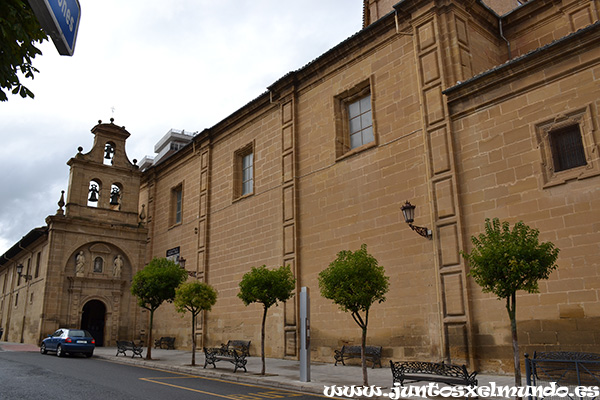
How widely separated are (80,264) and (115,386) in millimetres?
17687

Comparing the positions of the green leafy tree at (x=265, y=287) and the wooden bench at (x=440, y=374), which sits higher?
the green leafy tree at (x=265, y=287)

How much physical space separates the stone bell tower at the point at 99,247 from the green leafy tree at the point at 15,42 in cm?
2320

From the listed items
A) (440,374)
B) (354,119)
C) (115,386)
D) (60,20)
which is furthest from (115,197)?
(60,20)

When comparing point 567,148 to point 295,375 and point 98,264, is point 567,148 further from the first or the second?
point 98,264

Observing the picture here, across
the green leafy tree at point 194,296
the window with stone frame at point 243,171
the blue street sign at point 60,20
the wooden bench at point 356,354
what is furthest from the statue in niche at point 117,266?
the blue street sign at point 60,20

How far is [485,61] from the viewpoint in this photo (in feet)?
47.7

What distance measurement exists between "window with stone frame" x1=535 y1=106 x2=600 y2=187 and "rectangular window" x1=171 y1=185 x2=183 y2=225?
771 inches

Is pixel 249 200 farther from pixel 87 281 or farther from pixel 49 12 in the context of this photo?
pixel 49 12

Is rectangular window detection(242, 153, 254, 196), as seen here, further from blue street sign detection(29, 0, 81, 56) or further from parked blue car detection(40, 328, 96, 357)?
blue street sign detection(29, 0, 81, 56)

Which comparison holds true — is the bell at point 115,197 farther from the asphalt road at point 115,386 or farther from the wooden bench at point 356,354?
the wooden bench at point 356,354

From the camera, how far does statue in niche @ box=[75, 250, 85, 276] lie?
2566 cm

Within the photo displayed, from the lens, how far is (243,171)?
2212 cm

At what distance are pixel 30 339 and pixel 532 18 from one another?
93.2ft

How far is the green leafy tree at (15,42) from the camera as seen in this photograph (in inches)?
155
